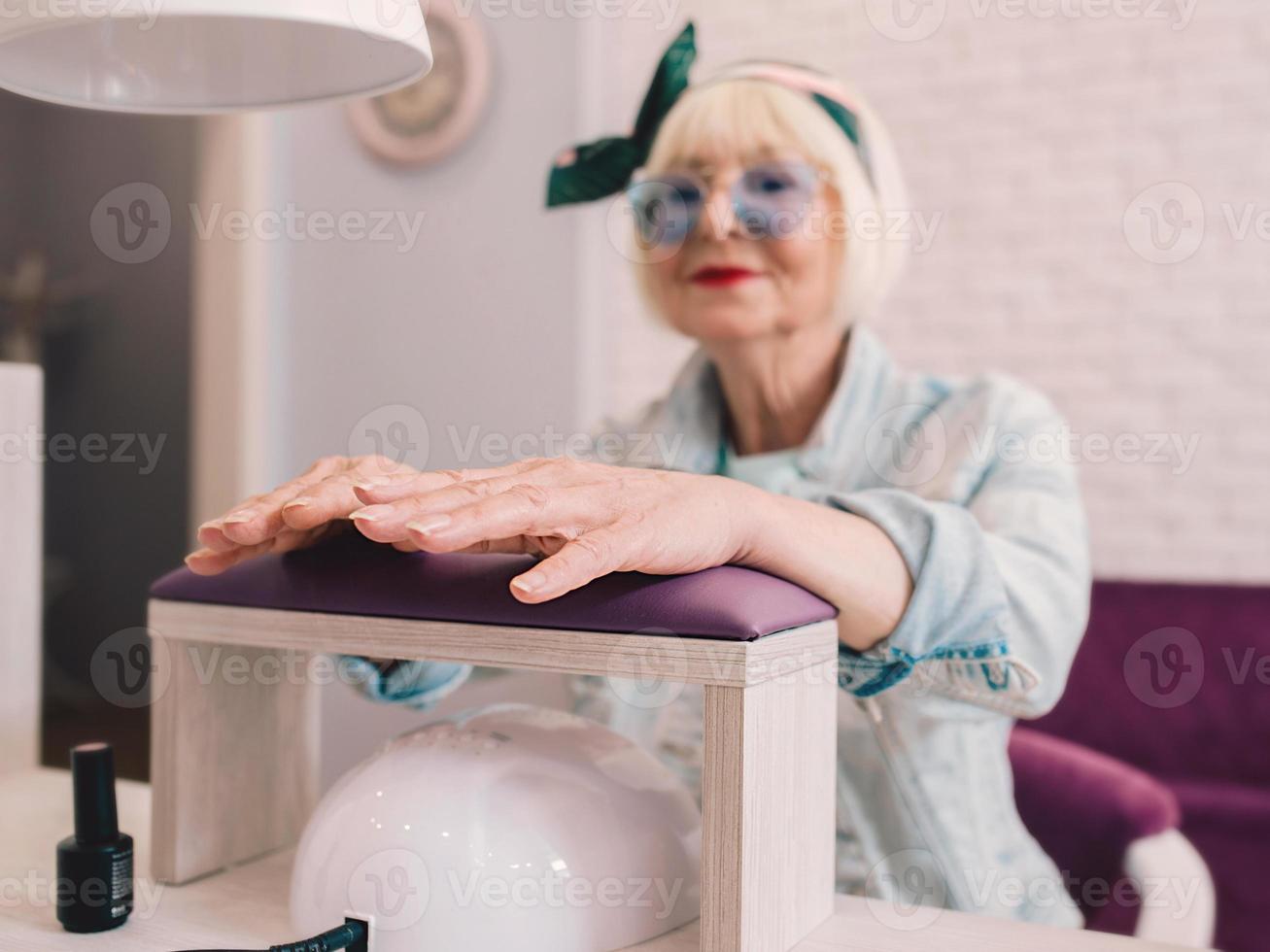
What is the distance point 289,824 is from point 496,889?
32cm

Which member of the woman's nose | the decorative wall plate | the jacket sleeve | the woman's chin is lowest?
the jacket sleeve

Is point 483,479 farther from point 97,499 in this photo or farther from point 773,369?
point 97,499

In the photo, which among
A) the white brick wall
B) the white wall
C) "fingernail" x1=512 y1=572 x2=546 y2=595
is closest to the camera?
"fingernail" x1=512 y1=572 x2=546 y2=595

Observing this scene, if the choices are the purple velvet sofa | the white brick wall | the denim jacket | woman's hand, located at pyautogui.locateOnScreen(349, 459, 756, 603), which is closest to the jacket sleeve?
the denim jacket

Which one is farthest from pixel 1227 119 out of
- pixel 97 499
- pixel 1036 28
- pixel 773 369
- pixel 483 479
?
pixel 97 499

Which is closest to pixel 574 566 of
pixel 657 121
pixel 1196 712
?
pixel 657 121

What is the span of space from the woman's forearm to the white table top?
18 cm

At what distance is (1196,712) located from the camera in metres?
2.46

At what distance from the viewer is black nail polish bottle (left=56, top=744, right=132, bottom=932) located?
687 millimetres

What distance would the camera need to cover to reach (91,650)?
4691mm

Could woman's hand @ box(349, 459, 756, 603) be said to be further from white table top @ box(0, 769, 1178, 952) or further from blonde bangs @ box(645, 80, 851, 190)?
blonde bangs @ box(645, 80, 851, 190)

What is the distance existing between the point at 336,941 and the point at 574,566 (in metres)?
0.24

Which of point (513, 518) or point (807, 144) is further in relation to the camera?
point (807, 144)

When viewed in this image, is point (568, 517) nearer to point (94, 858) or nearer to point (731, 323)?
point (94, 858)
